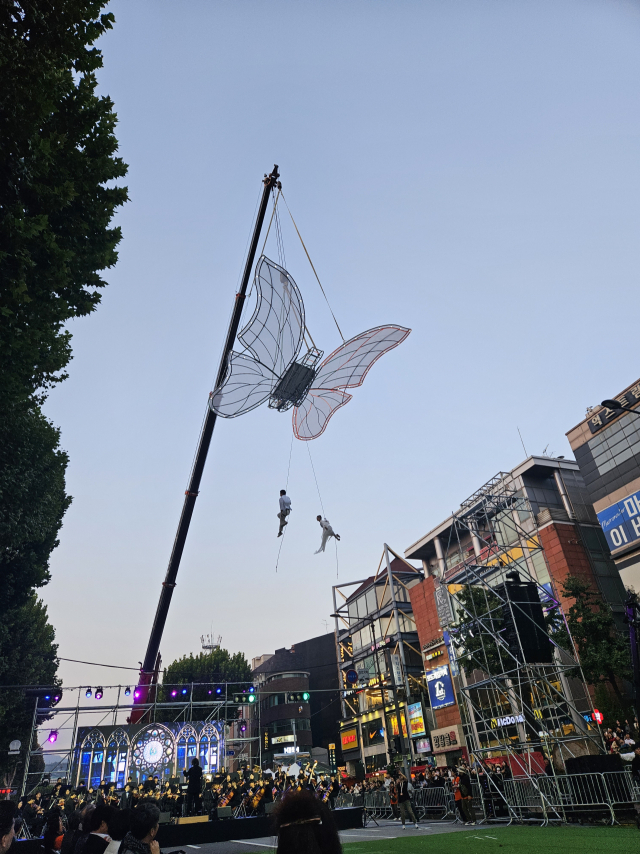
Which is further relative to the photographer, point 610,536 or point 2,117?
point 610,536

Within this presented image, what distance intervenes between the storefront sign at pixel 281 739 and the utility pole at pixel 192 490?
42.3 m

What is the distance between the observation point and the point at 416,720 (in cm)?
4581

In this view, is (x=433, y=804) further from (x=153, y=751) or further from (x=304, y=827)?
(x=304, y=827)

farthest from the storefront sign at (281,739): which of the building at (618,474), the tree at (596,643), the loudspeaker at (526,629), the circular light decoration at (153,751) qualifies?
the loudspeaker at (526,629)

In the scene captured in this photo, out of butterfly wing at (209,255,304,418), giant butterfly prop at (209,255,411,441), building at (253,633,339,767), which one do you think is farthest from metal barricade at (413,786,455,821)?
building at (253,633,339,767)

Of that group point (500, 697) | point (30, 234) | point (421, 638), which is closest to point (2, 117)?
point (30, 234)

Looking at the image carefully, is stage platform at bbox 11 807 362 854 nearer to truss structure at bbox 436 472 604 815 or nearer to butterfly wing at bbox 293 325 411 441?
truss structure at bbox 436 472 604 815

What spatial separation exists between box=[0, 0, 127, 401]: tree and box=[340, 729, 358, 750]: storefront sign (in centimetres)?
5789

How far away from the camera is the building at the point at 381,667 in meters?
47.2

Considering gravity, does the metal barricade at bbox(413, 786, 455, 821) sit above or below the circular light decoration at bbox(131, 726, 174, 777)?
below

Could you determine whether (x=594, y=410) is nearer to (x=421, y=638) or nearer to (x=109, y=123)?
(x=421, y=638)

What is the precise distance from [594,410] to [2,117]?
108 ft

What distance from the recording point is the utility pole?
72.7 ft

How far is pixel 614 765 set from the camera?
42.3 ft
